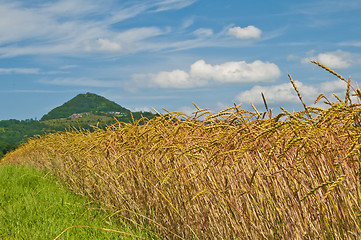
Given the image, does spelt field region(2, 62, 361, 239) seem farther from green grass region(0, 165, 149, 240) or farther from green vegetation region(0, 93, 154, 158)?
green vegetation region(0, 93, 154, 158)

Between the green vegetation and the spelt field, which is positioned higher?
the green vegetation

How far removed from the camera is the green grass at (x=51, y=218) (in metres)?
4.23

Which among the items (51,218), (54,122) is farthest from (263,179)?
(54,122)

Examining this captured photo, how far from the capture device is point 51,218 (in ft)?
16.4

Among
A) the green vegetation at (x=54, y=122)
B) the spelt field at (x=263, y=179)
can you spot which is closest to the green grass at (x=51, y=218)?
the spelt field at (x=263, y=179)

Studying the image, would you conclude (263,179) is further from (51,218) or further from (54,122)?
(54,122)

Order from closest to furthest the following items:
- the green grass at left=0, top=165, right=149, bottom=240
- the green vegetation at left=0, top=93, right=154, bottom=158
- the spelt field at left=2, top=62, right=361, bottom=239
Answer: the spelt field at left=2, top=62, right=361, bottom=239
the green grass at left=0, top=165, right=149, bottom=240
the green vegetation at left=0, top=93, right=154, bottom=158

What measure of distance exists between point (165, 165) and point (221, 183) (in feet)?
3.32

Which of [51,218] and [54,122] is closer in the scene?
[51,218]

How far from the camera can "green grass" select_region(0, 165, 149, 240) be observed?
4227mm

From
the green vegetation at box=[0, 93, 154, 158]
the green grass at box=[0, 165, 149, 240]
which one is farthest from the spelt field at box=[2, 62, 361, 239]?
the green vegetation at box=[0, 93, 154, 158]

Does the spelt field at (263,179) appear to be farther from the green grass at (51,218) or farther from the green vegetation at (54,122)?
the green vegetation at (54,122)

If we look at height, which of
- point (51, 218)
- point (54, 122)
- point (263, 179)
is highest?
point (54, 122)

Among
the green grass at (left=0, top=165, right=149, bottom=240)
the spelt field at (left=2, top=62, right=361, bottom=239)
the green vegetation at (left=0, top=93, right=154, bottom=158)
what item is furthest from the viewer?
the green vegetation at (left=0, top=93, right=154, bottom=158)
